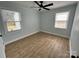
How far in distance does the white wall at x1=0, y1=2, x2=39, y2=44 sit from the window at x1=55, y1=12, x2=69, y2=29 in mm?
1951

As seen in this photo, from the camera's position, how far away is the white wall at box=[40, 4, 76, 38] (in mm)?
4137

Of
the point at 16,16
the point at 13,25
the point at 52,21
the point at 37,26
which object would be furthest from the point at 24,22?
the point at 52,21

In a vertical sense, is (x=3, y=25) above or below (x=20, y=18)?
below

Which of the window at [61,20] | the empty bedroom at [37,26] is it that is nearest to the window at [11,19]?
the empty bedroom at [37,26]

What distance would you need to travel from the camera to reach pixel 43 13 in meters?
5.92

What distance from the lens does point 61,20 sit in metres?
4.88

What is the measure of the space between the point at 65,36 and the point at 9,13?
4.21 meters

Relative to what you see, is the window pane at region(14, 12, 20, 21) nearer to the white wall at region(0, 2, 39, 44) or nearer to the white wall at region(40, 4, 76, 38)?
the white wall at region(0, 2, 39, 44)

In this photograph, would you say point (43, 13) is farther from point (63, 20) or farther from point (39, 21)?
point (63, 20)

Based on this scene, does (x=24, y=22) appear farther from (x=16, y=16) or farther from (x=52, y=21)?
(x=52, y=21)

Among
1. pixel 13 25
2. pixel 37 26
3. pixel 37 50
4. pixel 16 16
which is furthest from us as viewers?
pixel 37 26

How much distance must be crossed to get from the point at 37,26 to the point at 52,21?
63.5 inches

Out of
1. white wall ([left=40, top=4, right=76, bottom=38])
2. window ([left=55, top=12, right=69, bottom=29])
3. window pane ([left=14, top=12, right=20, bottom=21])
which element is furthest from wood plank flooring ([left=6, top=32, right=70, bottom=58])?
window ([left=55, top=12, right=69, bottom=29])

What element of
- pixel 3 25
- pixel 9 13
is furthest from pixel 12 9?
pixel 3 25
